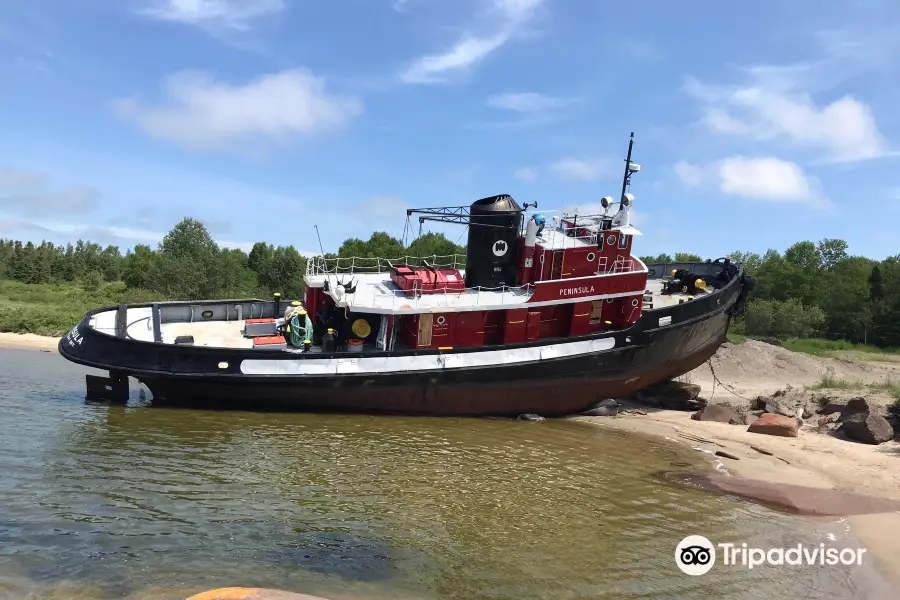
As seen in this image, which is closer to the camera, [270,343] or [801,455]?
[801,455]

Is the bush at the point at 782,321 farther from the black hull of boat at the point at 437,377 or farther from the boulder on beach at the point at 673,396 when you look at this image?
the black hull of boat at the point at 437,377

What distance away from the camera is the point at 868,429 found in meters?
13.8

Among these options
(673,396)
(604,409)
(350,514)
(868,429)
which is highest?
(868,429)

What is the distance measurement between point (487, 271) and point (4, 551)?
38.3 feet

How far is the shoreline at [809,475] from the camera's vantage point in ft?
31.0

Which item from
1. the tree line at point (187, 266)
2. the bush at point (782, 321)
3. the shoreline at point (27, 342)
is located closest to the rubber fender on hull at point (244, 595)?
the shoreline at point (27, 342)

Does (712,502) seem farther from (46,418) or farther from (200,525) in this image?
(46,418)

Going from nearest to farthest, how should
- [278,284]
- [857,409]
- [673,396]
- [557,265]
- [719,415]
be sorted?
[857,409]
[557,265]
[719,415]
[673,396]
[278,284]

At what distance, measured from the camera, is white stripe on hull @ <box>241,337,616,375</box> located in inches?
539

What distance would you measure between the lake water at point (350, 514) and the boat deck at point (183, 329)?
1.75 meters

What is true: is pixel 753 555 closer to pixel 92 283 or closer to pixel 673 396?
pixel 673 396

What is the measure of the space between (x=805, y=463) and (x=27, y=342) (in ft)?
85.3

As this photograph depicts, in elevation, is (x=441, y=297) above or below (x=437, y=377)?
above

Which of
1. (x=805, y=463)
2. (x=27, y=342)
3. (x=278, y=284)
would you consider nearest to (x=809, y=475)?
(x=805, y=463)
